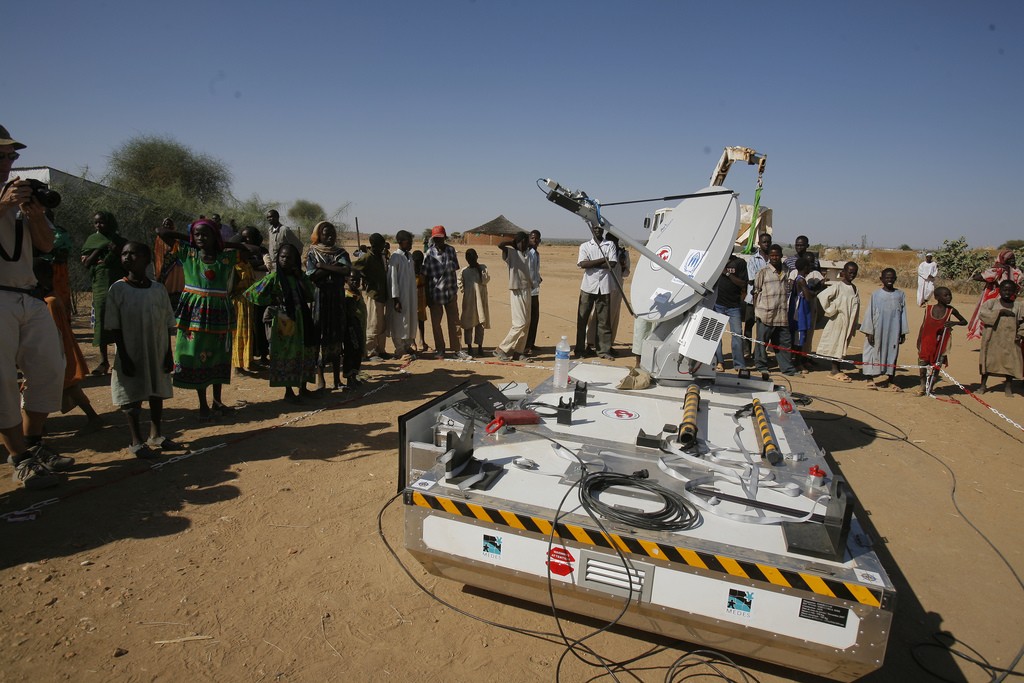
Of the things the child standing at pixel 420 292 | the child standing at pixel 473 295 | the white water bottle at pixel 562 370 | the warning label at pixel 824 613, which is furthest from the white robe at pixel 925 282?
the warning label at pixel 824 613

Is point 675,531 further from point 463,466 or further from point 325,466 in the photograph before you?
point 325,466

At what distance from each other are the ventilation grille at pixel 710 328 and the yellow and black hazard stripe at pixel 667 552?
8.41 ft

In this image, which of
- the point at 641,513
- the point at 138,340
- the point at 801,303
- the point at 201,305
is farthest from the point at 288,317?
the point at 801,303

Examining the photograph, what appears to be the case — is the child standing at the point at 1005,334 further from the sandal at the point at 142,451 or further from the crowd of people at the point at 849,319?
the sandal at the point at 142,451

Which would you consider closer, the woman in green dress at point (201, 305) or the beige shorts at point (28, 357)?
the beige shorts at point (28, 357)

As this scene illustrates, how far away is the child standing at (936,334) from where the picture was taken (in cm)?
745

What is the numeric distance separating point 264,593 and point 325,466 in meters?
1.78

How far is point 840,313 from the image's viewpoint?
356 inches

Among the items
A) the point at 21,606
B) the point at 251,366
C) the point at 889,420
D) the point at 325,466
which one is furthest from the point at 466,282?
the point at 21,606

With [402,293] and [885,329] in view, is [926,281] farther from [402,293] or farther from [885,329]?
[402,293]

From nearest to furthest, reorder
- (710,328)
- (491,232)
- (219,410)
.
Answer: (710,328) → (219,410) → (491,232)

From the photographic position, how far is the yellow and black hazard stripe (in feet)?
7.04

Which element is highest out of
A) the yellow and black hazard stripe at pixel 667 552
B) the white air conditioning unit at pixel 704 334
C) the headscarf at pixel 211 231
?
the headscarf at pixel 211 231

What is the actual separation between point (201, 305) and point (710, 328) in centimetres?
481
